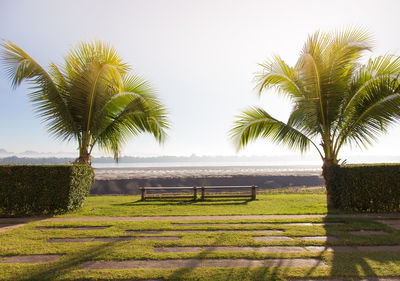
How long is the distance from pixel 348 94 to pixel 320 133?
151 cm

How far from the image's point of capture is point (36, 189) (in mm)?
6668

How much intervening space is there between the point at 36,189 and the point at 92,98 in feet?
10.9

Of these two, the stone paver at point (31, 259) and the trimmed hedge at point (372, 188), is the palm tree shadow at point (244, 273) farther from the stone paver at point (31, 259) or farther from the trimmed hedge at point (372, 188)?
the trimmed hedge at point (372, 188)

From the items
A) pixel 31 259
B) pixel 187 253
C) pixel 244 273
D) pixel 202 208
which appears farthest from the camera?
pixel 202 208

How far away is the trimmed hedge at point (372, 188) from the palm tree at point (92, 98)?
6.47 m

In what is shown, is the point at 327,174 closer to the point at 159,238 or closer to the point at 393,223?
the point at 393,223

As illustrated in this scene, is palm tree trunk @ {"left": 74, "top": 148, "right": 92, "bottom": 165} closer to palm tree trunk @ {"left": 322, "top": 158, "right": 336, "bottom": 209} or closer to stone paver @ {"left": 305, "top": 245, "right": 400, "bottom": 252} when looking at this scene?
stone paver @ {"left": 305, "top": 245, "right": 400, "bottom": 252}

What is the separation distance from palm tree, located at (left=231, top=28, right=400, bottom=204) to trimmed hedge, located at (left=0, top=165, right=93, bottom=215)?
617 centimetres

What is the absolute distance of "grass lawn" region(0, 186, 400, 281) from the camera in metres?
2.87

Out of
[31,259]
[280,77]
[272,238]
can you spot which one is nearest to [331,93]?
[280,77]

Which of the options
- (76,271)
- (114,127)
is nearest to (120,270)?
(76,271)

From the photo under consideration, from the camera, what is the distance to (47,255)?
3.54 meters

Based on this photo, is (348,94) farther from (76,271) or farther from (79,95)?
(79,95)

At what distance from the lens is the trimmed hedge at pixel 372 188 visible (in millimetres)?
6625
